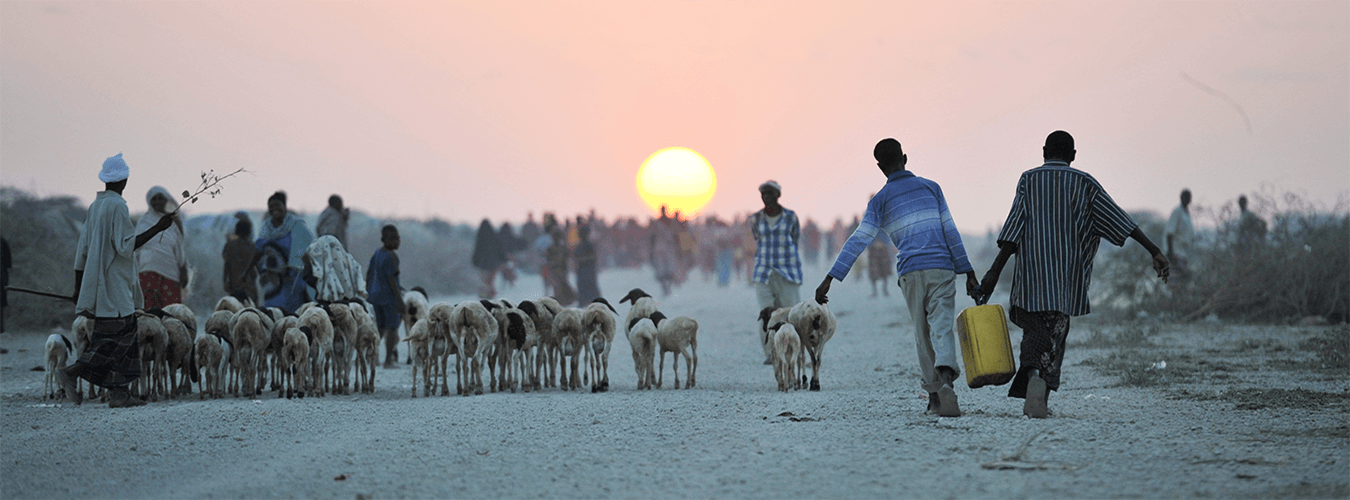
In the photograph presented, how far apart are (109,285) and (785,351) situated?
18.2ft

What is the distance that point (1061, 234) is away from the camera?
6.79 metres

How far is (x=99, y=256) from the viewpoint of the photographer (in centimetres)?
832

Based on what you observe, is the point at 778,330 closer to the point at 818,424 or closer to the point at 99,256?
the point at 818,424

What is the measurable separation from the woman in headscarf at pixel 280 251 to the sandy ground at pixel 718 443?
6.87ft

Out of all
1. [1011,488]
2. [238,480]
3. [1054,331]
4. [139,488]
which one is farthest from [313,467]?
[1054,331]

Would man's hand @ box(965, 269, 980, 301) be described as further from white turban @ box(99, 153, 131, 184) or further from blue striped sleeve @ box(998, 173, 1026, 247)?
white turban @ box(99, 153, 131, 184)

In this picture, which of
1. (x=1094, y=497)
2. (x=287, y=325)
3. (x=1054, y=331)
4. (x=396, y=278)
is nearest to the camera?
(x=1094, y=497)

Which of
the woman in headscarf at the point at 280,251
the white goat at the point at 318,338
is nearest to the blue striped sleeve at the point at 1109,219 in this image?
the white goat at the point at 318,338

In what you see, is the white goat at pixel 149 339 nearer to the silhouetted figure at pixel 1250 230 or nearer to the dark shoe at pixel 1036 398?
the dark shoe at pixel 1036 398

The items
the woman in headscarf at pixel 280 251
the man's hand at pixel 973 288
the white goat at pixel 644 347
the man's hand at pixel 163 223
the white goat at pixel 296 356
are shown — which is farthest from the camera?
the woman in headscarf at pixel 280 251

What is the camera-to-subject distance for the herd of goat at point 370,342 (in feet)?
30.2

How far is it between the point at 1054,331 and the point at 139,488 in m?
5.45

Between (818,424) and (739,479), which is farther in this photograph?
(818,424)

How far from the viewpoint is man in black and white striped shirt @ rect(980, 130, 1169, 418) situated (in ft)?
22.2
